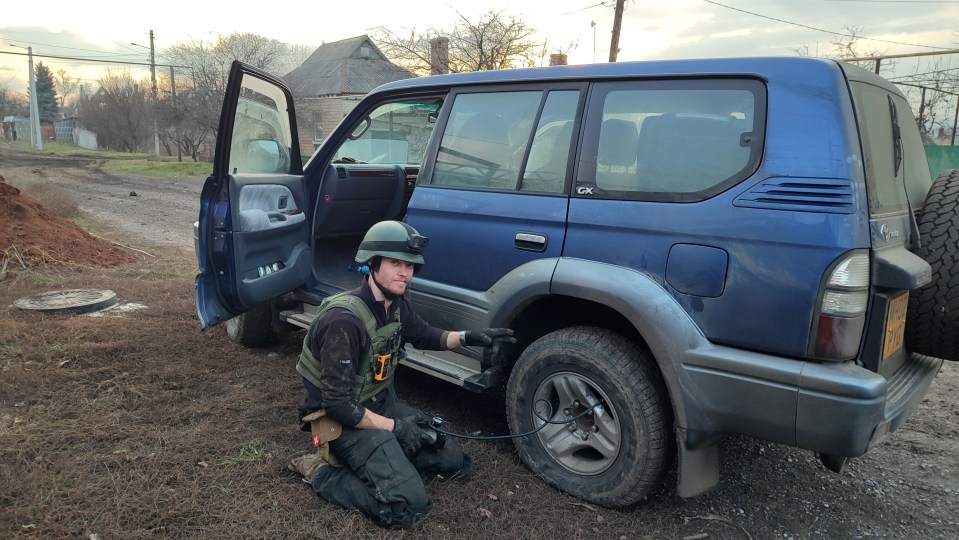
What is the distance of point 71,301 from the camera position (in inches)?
231

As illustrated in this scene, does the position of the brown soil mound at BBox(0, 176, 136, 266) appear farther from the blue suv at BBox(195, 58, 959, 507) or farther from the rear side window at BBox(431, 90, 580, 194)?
the rear side window at BBox(431, 90, 580, 194)

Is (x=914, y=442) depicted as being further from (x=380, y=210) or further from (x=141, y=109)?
(x=141, y=109)

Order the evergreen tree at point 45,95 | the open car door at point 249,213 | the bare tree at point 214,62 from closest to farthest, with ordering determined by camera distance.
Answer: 1. the open car door at point 249,213
2. the bare tree at point 214,62
3. the evergreen tree at point 45,95

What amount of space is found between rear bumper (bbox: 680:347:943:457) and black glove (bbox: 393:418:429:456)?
1153 mm

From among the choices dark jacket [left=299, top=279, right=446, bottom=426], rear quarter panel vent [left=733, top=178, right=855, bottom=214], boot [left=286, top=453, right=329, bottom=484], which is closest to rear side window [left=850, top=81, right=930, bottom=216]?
rear quarter panel vent [left=733, top=178, right=855, bottom=214]

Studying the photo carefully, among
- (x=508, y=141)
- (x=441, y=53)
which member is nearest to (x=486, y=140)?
(x=508, y=141)

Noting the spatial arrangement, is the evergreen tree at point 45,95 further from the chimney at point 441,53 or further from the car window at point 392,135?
the car window at point 392,135

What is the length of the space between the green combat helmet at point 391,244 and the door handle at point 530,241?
520mm

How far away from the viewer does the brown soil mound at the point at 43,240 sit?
7.67 m

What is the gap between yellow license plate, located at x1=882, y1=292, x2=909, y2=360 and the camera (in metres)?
2.50

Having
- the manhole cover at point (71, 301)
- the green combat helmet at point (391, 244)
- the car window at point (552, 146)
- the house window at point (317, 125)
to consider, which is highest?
the house window at point (317, 125)

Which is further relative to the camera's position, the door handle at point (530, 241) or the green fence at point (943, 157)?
the green fence at point (943, 157)

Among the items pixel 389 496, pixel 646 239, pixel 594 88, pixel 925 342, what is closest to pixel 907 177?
pixel 925 342

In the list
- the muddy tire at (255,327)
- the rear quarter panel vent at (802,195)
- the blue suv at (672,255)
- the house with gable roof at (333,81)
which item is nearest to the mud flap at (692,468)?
the blue suv at (672,255)
